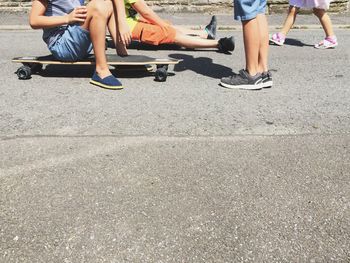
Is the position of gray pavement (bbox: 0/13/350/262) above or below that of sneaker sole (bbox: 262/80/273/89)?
above

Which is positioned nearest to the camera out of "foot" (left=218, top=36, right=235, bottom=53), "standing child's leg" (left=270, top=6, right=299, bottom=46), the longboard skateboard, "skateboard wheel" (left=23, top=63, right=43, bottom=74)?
the longboard skateboard

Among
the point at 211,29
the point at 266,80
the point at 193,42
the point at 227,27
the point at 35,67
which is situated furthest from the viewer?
the point at 227,27

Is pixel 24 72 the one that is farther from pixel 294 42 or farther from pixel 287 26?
pixel 294 42

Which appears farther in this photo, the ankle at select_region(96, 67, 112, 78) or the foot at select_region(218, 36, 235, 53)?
the foot at select_region(218, 36, 235, 53)

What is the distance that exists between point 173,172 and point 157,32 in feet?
10.6

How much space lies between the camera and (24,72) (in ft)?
13.8

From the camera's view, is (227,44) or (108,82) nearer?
(108,82)

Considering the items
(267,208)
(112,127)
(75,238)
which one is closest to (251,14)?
(112,127)

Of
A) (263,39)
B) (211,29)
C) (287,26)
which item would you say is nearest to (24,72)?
(263,39)

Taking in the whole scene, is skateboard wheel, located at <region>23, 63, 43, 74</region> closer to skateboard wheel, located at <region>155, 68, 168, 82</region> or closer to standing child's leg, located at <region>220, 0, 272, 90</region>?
skateboard wheel, located at <region>155, 68, 168, 82</region>

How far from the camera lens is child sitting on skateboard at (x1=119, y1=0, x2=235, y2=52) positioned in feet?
16.5

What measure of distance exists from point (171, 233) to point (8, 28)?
649cm

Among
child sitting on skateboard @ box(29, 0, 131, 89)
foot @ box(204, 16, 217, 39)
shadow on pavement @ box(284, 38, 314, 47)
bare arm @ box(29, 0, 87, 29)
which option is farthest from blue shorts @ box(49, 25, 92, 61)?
shadow on pavement @ box(284, 38, 314, 47)

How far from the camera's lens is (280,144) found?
2.82 metres
